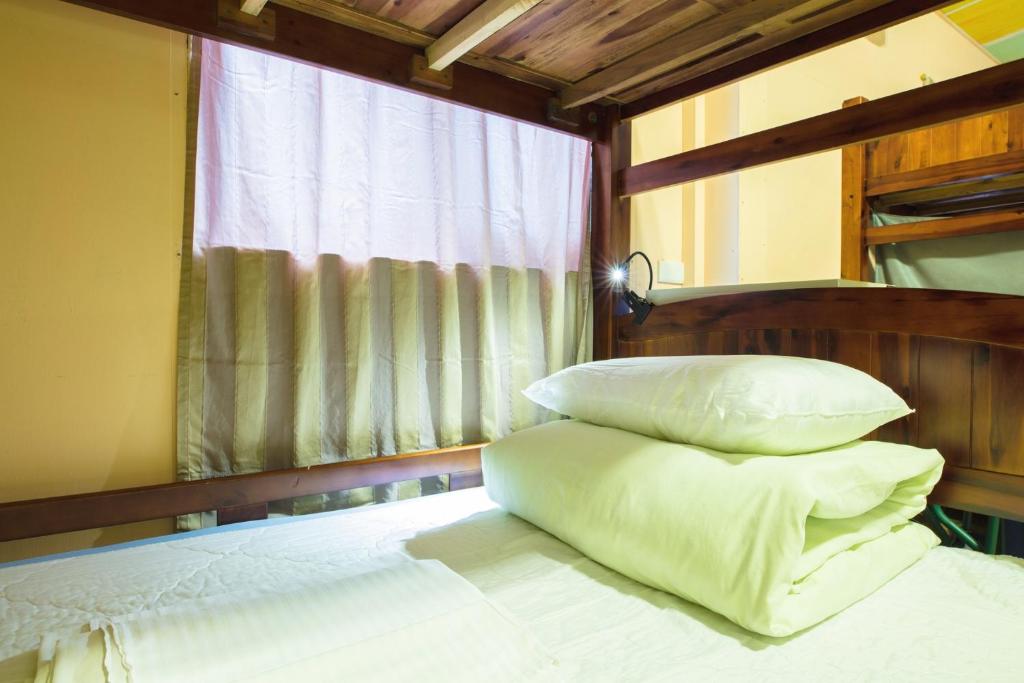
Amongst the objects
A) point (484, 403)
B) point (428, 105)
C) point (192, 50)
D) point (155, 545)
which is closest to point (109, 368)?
point (155, 545)

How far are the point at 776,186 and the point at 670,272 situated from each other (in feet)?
2.59

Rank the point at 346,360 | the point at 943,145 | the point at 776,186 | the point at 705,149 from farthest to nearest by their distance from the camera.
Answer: the point at 776,186 < the point at 943,145 < the point at 705,149 < the point at 346,360

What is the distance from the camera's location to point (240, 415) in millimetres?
1219

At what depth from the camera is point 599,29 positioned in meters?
1.27

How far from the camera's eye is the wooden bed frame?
1.01 meters

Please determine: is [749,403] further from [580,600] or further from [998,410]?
[998,410]

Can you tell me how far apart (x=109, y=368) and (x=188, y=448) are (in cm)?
23

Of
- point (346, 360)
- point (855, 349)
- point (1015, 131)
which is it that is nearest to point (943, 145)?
point (1015, 131)

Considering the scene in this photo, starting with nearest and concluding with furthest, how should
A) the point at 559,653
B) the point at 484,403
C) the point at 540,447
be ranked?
the point at 559,653 < the point at 540,447 < the point at 484,403

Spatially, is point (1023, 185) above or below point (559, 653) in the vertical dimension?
above

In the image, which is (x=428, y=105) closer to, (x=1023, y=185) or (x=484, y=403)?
(x=484, y=403)

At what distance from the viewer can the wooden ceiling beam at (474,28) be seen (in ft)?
3.43

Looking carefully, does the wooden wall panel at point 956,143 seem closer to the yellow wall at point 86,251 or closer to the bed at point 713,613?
the bed at point 713,613

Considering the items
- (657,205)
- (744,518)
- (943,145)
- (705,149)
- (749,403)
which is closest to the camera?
(744,518)
